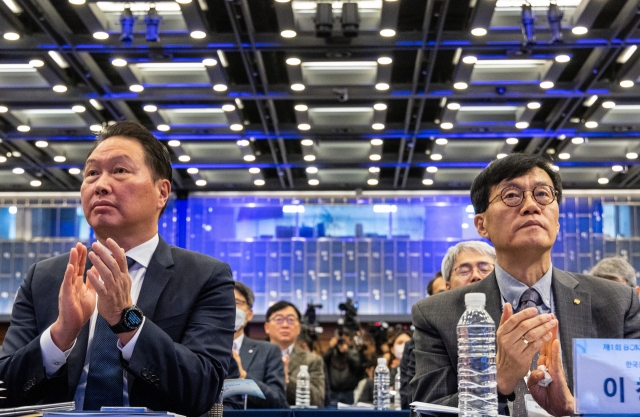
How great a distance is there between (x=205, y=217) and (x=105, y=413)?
495 inches

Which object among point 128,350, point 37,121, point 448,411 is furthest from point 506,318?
point 37,121

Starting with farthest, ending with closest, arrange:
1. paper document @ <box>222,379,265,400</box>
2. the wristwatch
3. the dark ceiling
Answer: the dark ceiling → paper document @ <box>222,379,265,400</box> → the wristwatch

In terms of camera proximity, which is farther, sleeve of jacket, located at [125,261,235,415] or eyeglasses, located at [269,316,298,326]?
eyeglasses, located at [269,316,298,326]

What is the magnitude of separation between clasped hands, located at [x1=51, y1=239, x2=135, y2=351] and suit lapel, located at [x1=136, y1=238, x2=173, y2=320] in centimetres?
20

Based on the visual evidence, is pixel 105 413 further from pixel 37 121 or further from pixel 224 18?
pixel 37 121

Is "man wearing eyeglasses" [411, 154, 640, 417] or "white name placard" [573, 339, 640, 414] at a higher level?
"man wearing eyeglasses" [411, 154, 640, 417]

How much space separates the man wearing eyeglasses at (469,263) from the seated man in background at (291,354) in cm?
272

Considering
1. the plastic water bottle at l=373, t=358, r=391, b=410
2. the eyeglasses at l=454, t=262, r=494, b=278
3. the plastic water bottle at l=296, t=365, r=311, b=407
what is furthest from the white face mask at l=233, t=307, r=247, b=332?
the eyeglasses at l=454, t=262, r=494, b=278

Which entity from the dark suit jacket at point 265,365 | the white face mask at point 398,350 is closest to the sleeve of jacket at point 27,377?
the dark suit jacket at point 265,365

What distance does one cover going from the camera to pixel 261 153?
1232cm

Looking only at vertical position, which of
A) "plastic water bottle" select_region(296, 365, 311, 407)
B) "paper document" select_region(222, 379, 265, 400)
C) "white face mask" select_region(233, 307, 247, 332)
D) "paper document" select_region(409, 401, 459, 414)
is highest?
"white face mask" select_region(233, 307, 247, 332)

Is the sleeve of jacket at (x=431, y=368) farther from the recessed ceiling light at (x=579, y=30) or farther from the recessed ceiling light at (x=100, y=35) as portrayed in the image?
the recessed ceiling light at (x=100, y=35)

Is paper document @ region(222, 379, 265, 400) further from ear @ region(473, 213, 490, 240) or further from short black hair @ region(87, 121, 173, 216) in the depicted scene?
short black hair @ region(87, 121, 173, 216)

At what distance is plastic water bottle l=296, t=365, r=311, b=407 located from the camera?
6.48 m
